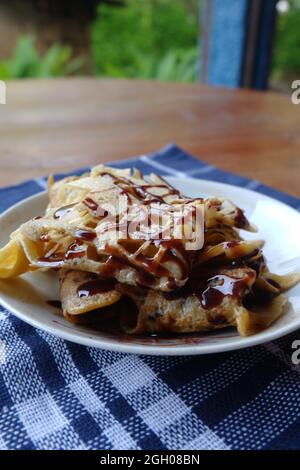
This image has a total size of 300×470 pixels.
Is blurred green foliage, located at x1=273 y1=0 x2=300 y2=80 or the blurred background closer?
the blurred background

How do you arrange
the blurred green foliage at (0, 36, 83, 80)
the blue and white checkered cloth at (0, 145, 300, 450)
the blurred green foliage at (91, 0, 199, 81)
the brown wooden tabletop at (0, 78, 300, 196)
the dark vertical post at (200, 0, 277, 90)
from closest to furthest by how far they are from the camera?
the blue and white checkered cloth at (0, 145, 300, 450) → the brown wooden tabletop at (0, 78, 300, 196) → the dark vertical post at (200, 0, 277, 90) → the blurred green foliage at (0, 36, 83, 80) → the blurred green foliage at (91, 0, 199, 81)

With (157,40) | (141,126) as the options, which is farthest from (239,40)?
(157,40)

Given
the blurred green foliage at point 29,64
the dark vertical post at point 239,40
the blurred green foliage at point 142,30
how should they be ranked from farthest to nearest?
1. the blurred green foliage at point 142,30
2. the blurred green foliage at point 29,64
3. the dark vertical post at point 239,40

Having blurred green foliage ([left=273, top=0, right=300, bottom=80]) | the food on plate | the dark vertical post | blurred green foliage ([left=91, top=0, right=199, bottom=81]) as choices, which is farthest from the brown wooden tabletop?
blurred green foliage ([left=91, top=0, right=199, bottom=81])

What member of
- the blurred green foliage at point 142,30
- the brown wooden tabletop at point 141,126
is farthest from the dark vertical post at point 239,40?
the blurred green foliage at point 142,30

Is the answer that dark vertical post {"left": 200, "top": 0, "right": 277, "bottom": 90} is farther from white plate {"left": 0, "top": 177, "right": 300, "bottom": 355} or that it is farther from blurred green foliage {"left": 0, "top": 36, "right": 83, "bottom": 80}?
white plate {"left": 0, "top": 177, "right": 300, "bottom": 355}

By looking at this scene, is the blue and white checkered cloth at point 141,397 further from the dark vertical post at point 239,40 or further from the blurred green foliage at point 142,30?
the blurred green foliage at point 142,30
